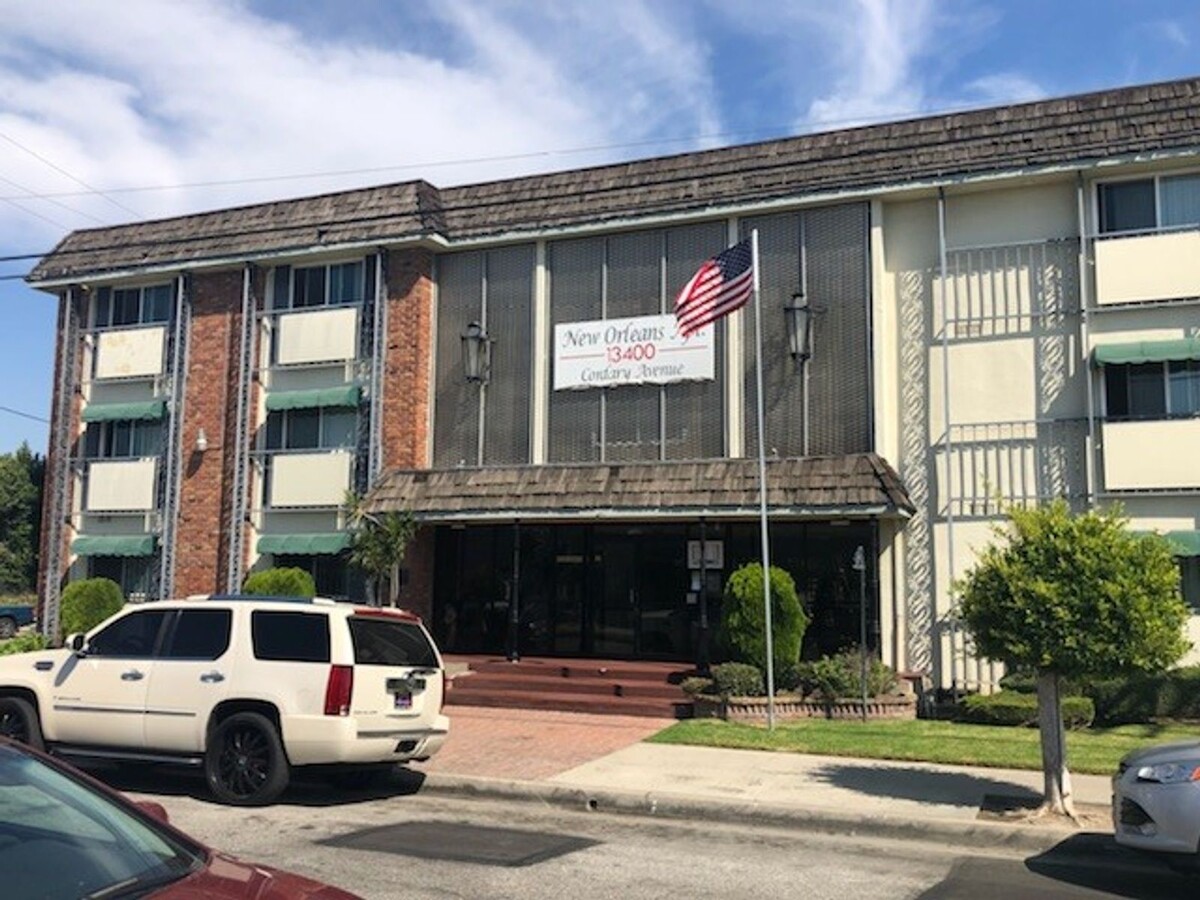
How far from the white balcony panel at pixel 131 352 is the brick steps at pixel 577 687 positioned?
35.5 feet

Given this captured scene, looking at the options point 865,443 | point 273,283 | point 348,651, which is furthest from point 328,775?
point 273,283

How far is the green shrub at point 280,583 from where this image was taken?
67.4 ft

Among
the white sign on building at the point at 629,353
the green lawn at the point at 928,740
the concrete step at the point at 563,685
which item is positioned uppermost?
the white sign on building at the point at 629,353

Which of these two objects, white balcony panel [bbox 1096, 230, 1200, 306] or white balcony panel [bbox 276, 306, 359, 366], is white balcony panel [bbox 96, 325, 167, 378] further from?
white balcony panel [bbox 1096, 230, 1200, 306]

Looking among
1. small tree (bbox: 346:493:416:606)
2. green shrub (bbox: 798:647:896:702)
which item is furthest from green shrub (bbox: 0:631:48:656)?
green shrub (bbox: 798:647:896:702)

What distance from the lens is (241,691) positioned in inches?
401

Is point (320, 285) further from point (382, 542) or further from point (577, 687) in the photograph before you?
point (577, 687)

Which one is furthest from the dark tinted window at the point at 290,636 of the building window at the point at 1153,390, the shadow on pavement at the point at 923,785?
the building window at the point at 1153,390

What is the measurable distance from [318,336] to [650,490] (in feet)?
27.7

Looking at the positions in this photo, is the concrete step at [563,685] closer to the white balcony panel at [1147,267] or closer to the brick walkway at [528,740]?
the brick walkway at [528,740]

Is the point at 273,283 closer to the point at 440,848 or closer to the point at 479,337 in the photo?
the point at 479,337

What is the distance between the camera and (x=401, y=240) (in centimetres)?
2161

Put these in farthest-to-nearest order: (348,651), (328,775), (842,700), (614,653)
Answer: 1. (614,653)
2. (842,700)
3. (328,775)
4. (348,651)

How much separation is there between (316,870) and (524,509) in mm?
11824
